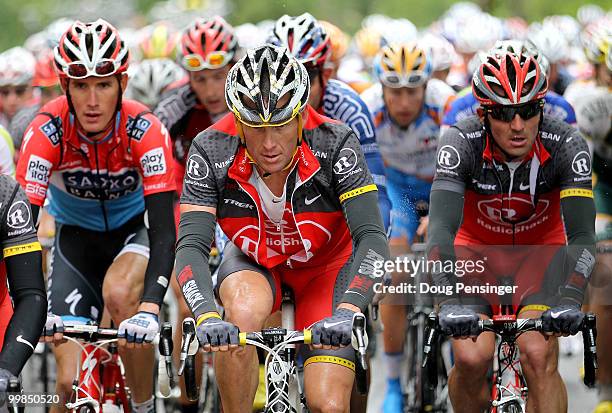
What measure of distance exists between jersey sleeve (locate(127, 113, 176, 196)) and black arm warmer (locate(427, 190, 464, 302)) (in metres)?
1.62

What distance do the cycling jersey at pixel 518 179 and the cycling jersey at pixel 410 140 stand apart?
8.83 ft

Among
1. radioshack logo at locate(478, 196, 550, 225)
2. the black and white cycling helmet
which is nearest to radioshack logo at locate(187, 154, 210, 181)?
the black and white cycling helmet

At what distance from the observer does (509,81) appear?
690 centimetres

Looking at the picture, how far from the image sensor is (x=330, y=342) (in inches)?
213

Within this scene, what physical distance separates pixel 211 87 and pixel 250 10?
21096 millimetres

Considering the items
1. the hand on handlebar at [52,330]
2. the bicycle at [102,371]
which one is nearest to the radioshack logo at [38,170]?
the bicycle at [102,371]

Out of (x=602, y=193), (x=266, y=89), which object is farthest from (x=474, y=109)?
(x=266, y=89)

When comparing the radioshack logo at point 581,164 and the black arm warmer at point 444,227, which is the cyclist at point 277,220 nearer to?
the black arm warmer at point 444,227

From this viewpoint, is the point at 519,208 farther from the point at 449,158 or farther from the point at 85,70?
the point at 85,70

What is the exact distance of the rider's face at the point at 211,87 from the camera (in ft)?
31.4

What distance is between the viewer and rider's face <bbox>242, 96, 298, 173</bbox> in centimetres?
602

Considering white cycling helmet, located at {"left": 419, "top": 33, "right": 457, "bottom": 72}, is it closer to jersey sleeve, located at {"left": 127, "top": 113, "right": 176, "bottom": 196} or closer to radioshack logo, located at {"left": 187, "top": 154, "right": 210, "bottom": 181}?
jersey sleeve, located at {"left": 127, "top": 113, "right": 176, "bottom": 196}

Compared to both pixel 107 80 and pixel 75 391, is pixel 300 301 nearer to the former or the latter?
pixel 75 391

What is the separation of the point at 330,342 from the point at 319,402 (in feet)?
1.40
